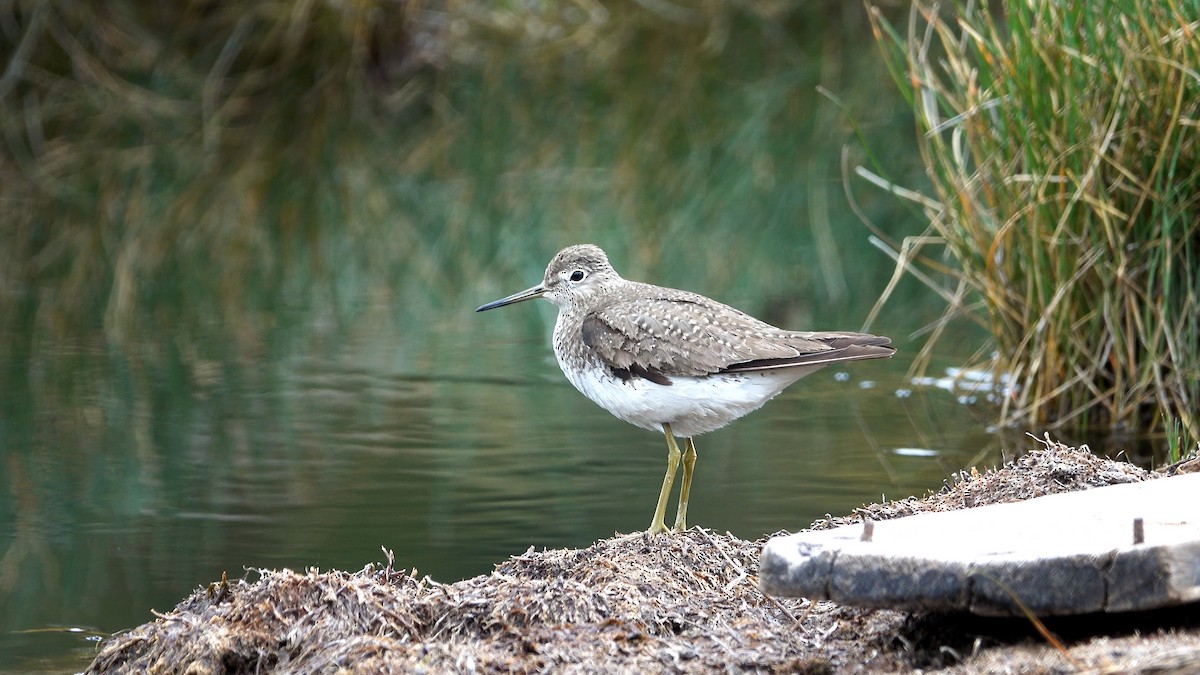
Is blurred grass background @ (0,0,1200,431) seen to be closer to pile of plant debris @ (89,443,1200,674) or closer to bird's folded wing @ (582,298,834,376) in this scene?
bird's folded wing @ (582,298,834,376)

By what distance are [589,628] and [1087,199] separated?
3.26 meters

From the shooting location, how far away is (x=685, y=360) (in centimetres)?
480

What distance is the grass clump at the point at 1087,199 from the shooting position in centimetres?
595

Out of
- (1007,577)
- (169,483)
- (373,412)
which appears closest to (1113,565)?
(1007,577)

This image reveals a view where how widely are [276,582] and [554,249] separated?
6094mm

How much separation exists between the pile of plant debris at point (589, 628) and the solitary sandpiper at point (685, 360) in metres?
0.46

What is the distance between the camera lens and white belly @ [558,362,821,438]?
15.7ft

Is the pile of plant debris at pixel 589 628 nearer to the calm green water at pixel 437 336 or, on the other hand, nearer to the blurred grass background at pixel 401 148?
the calm green water at pixel 437 336

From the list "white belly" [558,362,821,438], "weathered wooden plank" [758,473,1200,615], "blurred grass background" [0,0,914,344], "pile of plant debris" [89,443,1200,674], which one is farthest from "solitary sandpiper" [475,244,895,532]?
"blurred grass background" [0,0,914,344]

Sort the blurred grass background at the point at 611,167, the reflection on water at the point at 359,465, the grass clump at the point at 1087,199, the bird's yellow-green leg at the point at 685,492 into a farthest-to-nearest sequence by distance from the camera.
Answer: the blurred grass background at the point at 611,167
the grass clump at the point at 1087,199
the reflection on water at the point at 359,465
the bird's yellow-green leg at the point at 685,492

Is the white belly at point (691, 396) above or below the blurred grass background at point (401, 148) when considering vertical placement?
below

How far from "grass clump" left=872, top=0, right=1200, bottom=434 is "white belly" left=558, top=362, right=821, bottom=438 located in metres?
1.89

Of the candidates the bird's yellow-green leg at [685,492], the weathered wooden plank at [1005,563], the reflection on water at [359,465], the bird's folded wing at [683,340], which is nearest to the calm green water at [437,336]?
the reflection on water at [359,465]

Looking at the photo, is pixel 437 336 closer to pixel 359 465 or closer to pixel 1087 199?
pixel 359 465
